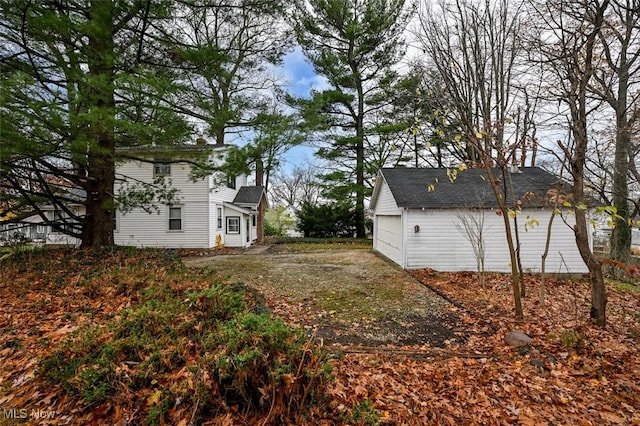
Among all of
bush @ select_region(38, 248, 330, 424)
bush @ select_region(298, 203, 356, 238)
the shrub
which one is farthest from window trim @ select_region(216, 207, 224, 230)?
the shrub

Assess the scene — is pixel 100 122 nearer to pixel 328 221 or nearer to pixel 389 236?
pixel 389 236

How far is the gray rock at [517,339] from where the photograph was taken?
4.50 meters

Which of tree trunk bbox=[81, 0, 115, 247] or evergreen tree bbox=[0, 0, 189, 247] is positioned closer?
evergreen tree bbox=[0, 0, 189, 247]

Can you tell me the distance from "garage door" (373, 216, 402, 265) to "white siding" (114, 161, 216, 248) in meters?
8.71

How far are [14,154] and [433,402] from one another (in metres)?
7.52

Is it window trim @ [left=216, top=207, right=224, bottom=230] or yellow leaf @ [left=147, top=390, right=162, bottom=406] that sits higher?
window trim @ [left=216, top=207, right=224, bottom=230]

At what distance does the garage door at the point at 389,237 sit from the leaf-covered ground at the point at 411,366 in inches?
198

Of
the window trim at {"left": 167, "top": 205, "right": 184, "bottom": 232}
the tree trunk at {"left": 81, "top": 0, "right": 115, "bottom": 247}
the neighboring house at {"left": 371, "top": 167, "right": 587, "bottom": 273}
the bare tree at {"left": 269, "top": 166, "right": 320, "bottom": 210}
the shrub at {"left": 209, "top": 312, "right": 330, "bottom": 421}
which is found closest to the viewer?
the shrub at {"left": 209, "top": 312, "right": 330, "bottom": 421}

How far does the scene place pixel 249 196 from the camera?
19031 millimetres

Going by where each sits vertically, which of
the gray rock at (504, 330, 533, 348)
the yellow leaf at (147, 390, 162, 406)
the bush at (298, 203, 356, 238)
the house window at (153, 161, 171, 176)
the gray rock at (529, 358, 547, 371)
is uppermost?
the house window at (153, 161, 171, 176)

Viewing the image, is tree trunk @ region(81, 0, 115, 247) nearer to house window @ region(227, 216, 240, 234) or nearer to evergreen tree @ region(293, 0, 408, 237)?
house window @ region(227, 216, 240, 234)

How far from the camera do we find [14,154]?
5.32m

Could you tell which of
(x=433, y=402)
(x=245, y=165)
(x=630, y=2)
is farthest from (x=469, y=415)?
(x=630, y=2)

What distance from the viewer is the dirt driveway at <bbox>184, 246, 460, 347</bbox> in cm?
497
